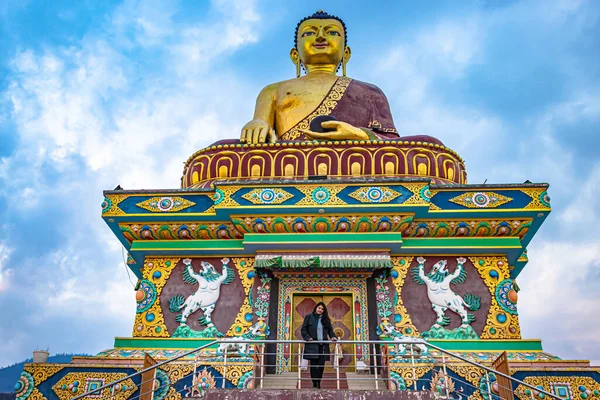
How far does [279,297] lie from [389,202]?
250cm

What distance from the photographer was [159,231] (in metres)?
10.0

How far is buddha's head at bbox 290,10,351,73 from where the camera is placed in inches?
591

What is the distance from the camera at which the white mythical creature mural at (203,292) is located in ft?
31.3

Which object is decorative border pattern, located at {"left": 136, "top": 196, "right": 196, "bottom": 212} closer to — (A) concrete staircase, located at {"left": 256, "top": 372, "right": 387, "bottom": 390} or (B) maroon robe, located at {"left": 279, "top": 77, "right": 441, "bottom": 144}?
(A) concrete staircase, located at {"left": 256, "top": 372, "right": 387, "bottom": 390}

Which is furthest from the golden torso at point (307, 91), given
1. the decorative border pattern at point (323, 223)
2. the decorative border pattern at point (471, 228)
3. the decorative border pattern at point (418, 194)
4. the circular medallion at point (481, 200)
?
the circular medallion at point (481, 200)

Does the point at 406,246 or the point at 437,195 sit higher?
the point at 437,195

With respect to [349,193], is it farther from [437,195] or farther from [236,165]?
[236,165]

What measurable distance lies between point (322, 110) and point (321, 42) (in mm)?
3012

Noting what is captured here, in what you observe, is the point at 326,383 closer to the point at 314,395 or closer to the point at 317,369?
the point at 317,369

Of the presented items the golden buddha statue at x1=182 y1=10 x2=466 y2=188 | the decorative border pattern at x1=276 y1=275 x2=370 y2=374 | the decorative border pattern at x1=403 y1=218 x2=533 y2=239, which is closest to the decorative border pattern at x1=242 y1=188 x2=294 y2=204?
the golden buddha statue at x1=182 y1=10 x2=466 y2=188

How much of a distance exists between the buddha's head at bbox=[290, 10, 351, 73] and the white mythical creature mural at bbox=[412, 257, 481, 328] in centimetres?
735

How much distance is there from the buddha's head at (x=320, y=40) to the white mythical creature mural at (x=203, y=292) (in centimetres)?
731

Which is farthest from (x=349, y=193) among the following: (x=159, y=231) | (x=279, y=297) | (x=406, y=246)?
(x=159, y=231)

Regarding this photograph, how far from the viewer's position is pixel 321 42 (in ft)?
49.4
